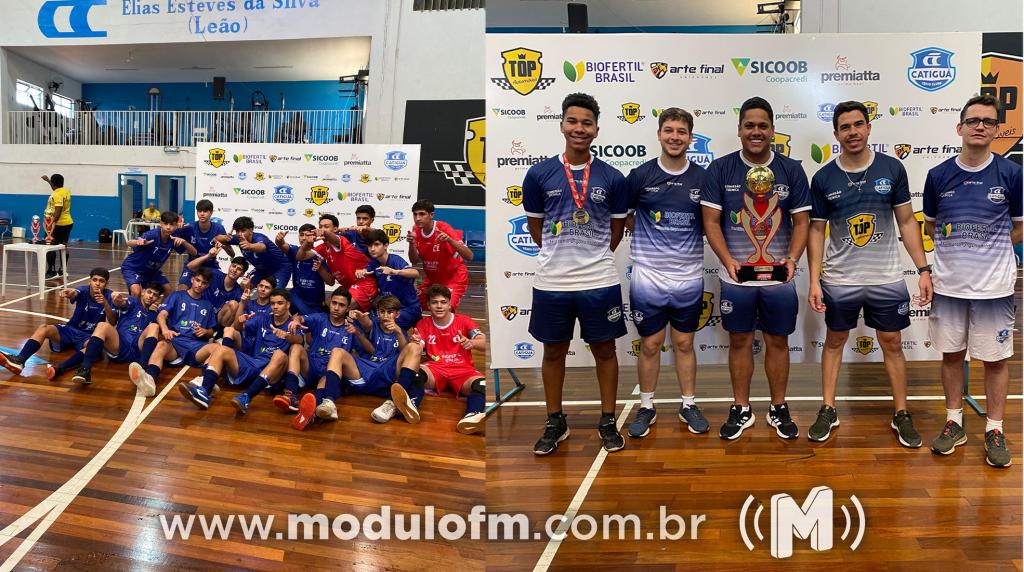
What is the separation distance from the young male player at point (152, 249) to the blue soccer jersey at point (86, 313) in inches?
35.1

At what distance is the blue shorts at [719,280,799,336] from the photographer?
3455mm

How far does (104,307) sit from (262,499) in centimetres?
344

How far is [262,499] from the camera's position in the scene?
303 cm

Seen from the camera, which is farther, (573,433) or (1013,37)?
(1013,37)

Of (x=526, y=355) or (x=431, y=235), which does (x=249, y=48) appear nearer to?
(x=431, y=235)

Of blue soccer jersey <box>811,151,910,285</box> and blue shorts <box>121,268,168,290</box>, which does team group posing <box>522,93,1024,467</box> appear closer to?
blue soccer jersey <box>811,151,910,285</box>

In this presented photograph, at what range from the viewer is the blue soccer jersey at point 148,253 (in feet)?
21.9

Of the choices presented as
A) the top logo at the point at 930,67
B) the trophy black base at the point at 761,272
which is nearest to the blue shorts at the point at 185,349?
the trophy black base at the point at 761,272

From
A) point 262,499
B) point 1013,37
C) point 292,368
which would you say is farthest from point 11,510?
point 1013,37

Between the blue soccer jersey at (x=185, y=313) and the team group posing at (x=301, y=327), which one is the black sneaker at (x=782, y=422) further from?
the blue soccer jersey at (x=185, y=313)

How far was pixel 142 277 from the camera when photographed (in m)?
6.80

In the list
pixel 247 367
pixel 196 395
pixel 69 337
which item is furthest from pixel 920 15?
pixel 69 337

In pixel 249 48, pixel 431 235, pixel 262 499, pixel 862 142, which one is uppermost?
pixel 249 48

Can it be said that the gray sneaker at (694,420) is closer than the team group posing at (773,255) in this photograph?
No
